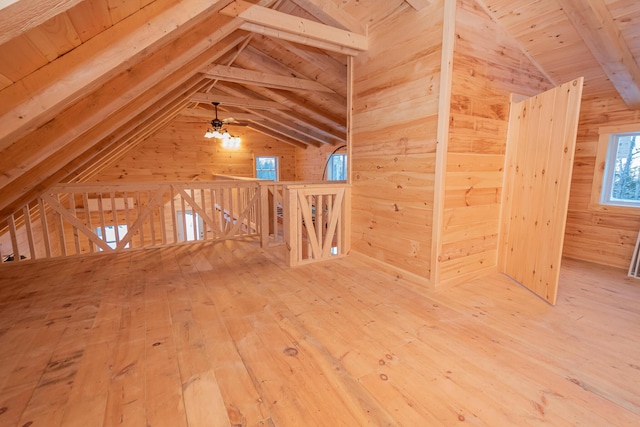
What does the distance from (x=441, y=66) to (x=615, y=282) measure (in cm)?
254

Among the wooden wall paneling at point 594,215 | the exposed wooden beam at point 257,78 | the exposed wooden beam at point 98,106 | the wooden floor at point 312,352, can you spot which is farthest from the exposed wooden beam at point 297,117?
the wooden floor at point 312,352

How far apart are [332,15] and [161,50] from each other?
1.61m

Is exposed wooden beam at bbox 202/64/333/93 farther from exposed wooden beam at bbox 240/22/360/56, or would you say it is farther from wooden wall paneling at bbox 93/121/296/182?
wooden wall paneling at bbox 93/121/296/182

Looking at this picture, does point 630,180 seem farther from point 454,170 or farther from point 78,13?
point 78,13

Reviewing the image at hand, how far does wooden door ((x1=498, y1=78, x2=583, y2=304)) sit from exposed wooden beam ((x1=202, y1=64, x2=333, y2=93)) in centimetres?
282

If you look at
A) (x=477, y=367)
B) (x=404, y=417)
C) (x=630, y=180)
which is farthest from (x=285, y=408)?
(x=630, y=180)

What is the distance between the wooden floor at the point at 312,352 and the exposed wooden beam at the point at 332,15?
98.6 inches

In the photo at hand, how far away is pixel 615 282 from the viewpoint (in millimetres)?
2631

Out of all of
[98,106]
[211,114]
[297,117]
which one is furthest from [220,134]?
[98,106]

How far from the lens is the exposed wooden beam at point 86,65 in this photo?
1.29m

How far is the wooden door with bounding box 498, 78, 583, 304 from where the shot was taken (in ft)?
6.84

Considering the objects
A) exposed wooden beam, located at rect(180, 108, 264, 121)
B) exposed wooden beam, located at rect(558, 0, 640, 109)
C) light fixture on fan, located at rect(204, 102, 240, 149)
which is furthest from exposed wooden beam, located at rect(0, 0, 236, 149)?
exposed wooden beam, located at rect(180, 108, 264, 121)

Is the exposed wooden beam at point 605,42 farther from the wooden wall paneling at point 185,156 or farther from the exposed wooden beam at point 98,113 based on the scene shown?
the wooden wall paneling at point 185,156

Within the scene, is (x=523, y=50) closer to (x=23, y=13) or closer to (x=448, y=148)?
(x=448, y=148)
